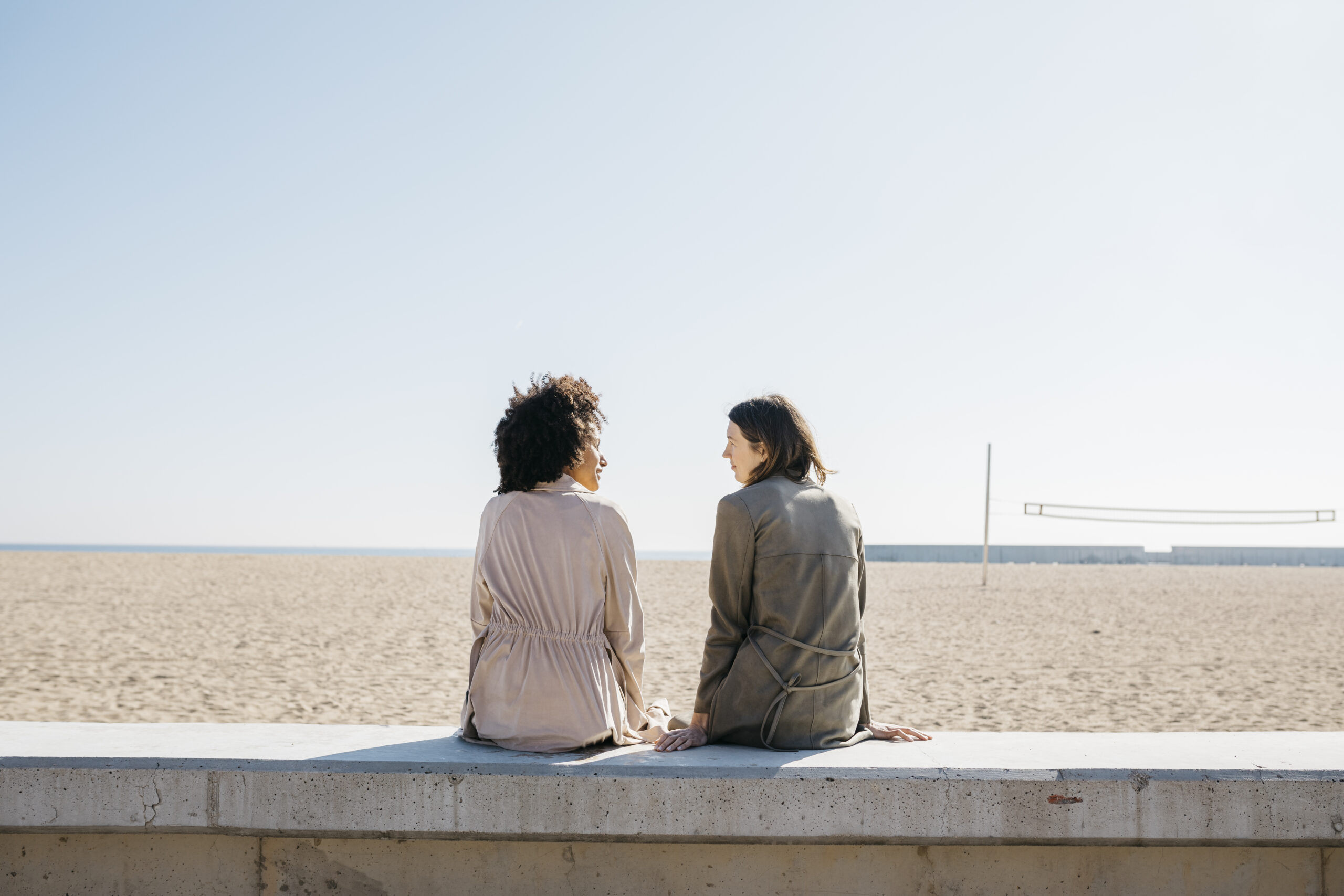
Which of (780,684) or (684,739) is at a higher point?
(780,684)

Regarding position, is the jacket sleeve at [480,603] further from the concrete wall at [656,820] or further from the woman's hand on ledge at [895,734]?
the woman's hand on ledge at [895,734]

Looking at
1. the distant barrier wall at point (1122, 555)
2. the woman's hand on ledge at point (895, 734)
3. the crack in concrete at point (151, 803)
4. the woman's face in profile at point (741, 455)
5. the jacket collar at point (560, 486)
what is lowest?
the distant barrier wall at point (1122, 555)

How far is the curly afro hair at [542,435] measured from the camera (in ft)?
8.20

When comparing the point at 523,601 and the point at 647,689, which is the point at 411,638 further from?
the point at 523,601

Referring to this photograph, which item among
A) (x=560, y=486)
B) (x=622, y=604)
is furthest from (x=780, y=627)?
(x=560, y=486)

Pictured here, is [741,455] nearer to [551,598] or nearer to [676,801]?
[551,598]

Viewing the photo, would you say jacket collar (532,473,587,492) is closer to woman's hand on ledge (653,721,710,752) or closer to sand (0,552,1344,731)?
woman's hand on ledge (653,721,710,752)

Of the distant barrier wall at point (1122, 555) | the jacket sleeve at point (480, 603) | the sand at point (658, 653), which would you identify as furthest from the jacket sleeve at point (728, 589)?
the distant barrier wall at point (1122, 555)

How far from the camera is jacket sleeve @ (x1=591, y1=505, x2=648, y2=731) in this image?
247cm

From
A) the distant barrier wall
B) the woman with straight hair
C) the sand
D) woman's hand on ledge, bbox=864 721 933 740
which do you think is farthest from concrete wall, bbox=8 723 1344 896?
the distant barrier wall

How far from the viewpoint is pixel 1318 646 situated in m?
12.4

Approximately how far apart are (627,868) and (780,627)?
71cm

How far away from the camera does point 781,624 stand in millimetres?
2422

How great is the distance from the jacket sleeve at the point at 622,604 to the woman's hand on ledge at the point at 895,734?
69cm
